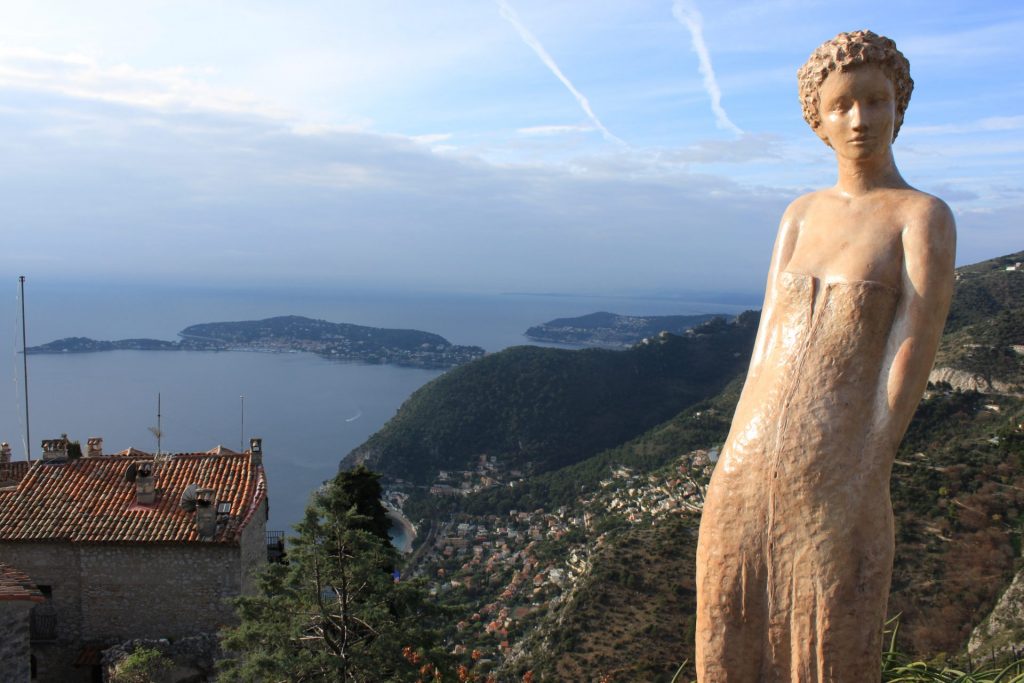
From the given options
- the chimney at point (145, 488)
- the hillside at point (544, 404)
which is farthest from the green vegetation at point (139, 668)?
the hillside at point (544, 404)

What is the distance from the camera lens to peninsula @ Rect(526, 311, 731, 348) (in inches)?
4855

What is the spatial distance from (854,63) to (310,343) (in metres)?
132

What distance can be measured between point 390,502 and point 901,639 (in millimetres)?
29541

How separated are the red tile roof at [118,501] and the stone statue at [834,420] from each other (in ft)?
43.2

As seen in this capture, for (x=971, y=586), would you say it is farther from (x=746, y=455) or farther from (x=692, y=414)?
(x=692, y=414)

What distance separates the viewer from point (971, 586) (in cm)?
1599

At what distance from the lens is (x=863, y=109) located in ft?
10.1

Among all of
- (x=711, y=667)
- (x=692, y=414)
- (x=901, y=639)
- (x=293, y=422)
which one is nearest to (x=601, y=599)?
(x=901, y=639)

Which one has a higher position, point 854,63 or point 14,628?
point 854,63

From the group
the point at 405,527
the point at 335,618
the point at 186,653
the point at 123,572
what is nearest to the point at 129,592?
the point at 123,572

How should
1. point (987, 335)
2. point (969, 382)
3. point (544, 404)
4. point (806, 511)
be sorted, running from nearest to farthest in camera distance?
point (806, 511) → point (969, 382) → point (987, 335) → point (544, 404)

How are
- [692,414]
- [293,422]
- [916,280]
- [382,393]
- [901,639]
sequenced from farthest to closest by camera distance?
[382,393] < [293,422] < [692,414] < [901,639] < [916,280]

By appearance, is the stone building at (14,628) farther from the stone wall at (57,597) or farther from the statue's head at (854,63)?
the statue's head at (854,63)

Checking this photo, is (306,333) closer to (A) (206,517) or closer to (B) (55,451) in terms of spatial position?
(B) (55,451)
